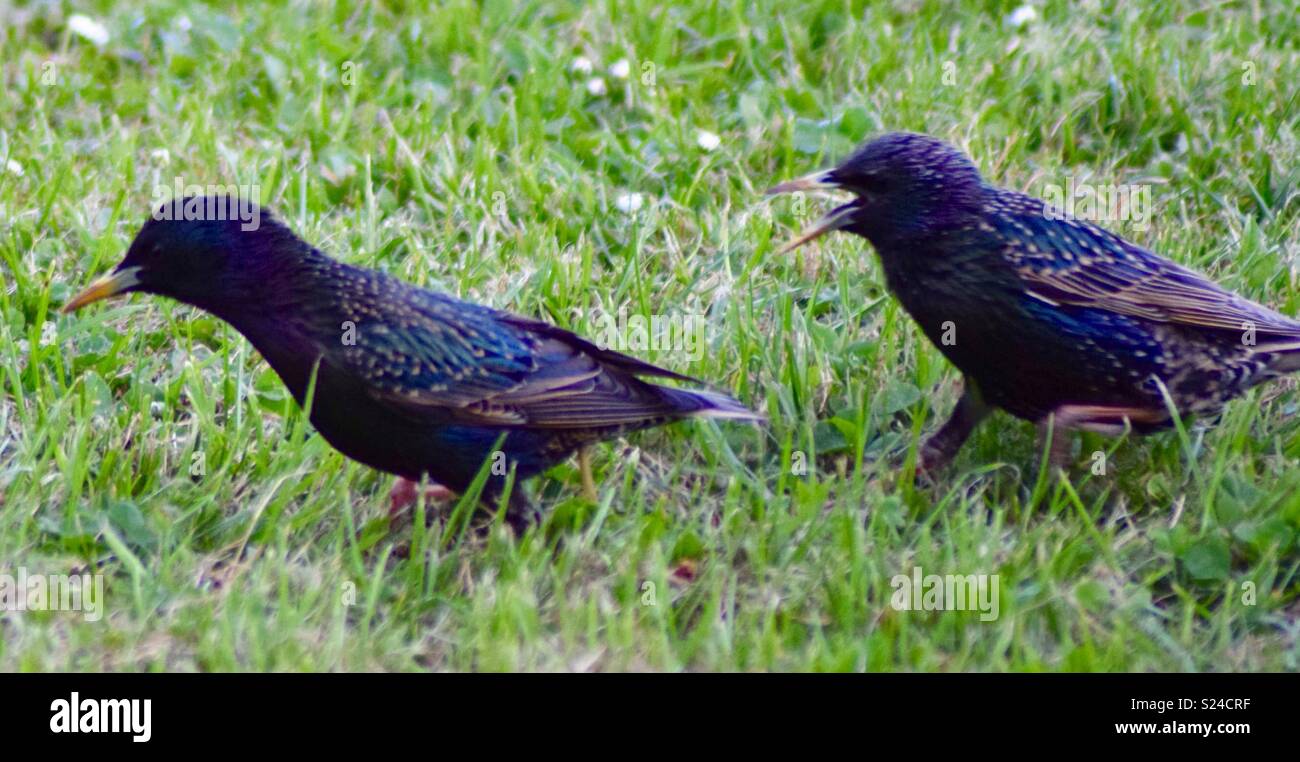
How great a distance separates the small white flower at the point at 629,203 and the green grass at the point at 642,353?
28 millimetres

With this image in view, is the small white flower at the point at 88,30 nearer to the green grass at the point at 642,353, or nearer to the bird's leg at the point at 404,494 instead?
the green grass at the point at 642,353

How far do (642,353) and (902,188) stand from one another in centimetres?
99

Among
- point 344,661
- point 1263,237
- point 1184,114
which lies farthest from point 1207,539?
point 1184,114

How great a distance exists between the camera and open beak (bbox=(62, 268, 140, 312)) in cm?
442

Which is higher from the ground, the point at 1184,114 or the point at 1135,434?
the point at 1184,114

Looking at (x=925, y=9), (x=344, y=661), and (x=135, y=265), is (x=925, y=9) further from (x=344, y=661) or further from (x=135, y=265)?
(x=344, y=661)

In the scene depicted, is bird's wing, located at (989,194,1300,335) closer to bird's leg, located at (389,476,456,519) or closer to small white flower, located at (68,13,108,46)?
bird's leg, located at (389,476,456,519)

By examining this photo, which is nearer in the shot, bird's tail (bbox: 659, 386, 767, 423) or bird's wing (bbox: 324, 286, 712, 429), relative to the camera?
bird's wing (bbox: 324, 286, 712, 429)

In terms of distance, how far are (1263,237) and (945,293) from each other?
178cm

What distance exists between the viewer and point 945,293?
4.62 meters

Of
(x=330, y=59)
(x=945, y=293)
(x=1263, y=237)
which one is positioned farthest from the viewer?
(x=330, y=59)

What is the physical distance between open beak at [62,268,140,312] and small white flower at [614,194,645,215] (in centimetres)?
206

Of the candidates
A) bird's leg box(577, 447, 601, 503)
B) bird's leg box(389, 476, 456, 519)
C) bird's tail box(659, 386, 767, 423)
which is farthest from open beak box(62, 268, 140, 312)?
bird's tail box(659, 386, 767, 423)

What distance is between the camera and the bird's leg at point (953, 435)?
15.7 ft
